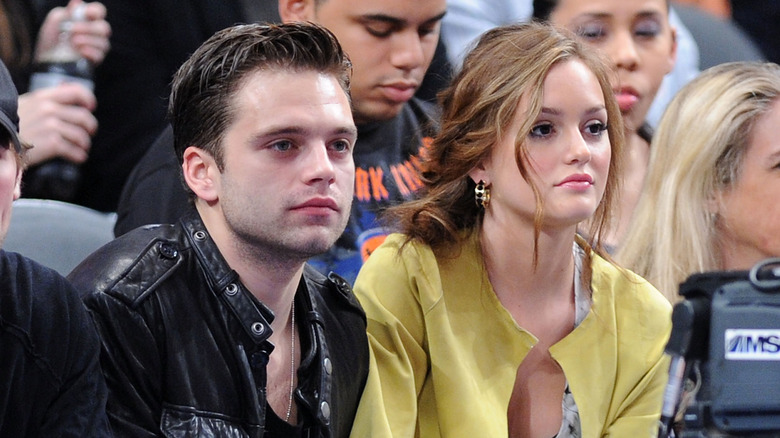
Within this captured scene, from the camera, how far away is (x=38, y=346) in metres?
1.51

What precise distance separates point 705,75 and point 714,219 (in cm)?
33

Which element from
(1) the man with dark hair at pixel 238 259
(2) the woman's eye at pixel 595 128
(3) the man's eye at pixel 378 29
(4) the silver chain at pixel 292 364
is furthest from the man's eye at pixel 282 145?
(3) the man's eye at pixel 378 29

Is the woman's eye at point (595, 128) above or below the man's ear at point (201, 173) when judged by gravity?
below

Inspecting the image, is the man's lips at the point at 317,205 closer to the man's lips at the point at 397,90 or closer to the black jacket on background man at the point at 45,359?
the black jacket on background man at the point at 45,359

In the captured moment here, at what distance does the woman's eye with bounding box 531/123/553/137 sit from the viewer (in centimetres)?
204

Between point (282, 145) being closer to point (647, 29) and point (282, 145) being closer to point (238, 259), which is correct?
point (238, 259)

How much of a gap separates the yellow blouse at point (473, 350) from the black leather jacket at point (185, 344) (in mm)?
194

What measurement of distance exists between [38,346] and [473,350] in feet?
2.68

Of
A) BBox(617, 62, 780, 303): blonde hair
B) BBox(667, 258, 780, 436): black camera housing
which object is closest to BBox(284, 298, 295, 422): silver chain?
BBox(667, 258, 780, 436): black camera housing

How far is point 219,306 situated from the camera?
5.71 ft

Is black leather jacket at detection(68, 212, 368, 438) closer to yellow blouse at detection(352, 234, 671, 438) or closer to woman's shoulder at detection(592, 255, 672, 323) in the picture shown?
yellow blouse at detection(352, 234, 671, 438)

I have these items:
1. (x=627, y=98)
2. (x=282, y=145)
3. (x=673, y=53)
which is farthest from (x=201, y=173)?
(x=673, y=53)

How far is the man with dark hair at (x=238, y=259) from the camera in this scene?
167 cm

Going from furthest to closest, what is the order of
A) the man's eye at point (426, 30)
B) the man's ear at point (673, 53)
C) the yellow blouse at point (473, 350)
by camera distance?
the man's ear at point (673, 53) → the man's eye at point (426, 30) → the yellow blouse at point (473, 350)
